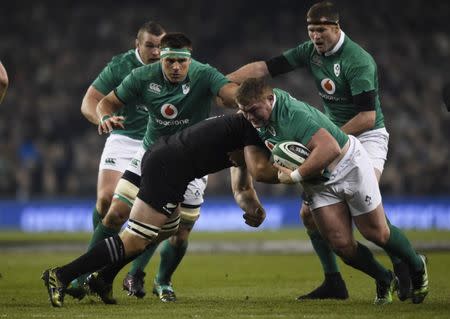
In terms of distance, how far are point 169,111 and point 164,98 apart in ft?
0.54

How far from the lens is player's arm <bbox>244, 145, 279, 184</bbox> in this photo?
9.84 meters

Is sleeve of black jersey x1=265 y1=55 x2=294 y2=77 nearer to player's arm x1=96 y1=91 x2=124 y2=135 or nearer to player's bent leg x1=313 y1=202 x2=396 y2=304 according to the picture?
player's arm x1=96 y1=91 x2=124 y2=135

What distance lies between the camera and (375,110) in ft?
37.1

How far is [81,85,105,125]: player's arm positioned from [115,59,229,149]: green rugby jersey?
769mm

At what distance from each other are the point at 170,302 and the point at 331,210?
2.22 meters

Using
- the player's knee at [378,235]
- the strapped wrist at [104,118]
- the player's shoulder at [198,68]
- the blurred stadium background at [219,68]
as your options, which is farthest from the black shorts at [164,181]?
the blurred stadium background at [219,68]

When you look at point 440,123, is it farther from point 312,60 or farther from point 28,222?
point 312,60

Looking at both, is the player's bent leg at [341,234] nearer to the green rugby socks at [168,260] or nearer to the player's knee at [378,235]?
the player's knee at [378,235]

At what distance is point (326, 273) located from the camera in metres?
11.4

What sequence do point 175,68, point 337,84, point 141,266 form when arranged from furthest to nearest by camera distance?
point 141,266 → point 337,84 → point 175,68

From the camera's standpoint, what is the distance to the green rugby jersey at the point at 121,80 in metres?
12.3

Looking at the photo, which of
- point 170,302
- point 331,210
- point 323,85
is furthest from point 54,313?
point 323,85

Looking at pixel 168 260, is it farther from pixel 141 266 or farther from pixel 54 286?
pixel 54 286

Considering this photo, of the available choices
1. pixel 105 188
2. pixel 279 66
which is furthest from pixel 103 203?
pixel 279 66
